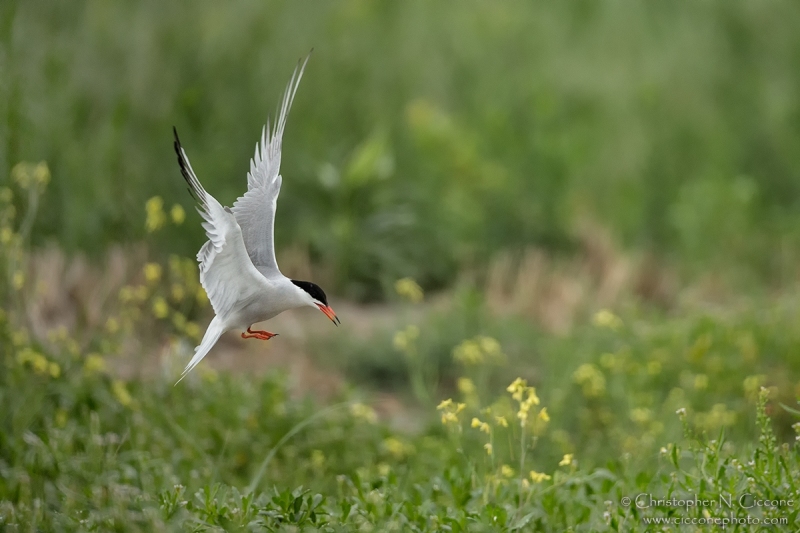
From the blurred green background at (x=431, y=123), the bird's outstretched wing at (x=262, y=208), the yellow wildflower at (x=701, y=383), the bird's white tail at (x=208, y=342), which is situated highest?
the blurred green background at (x=431, y=123)

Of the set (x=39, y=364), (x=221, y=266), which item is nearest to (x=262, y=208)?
(x=221, y=266)

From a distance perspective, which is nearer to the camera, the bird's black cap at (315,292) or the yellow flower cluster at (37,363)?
the bird's black cap at (315,292)

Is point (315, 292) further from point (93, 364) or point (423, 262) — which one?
point (423, 262)

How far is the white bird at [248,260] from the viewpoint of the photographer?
1506 mm

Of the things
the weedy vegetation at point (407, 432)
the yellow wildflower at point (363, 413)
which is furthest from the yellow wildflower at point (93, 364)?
the yellow wildflower at point (363, 413)

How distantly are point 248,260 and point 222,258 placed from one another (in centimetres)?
4

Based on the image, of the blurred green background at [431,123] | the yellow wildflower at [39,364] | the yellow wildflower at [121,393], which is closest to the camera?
the yellow wildflower at [39,364]

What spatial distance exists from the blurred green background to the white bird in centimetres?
240

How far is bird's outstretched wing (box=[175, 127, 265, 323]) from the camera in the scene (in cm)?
148

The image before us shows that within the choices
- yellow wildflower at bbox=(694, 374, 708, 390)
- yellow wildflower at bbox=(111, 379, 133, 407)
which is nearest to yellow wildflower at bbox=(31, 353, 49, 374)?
yellow wildflower at bbox=(111, 379, 133, 407)

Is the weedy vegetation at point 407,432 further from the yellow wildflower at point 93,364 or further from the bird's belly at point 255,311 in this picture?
the bird's belly at point 255,311

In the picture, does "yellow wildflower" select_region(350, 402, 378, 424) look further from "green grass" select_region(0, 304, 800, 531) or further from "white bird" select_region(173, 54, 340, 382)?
"white bird" select_region(173, 54, 340, 382)

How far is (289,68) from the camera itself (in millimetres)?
5992

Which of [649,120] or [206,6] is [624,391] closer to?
[206,6]
